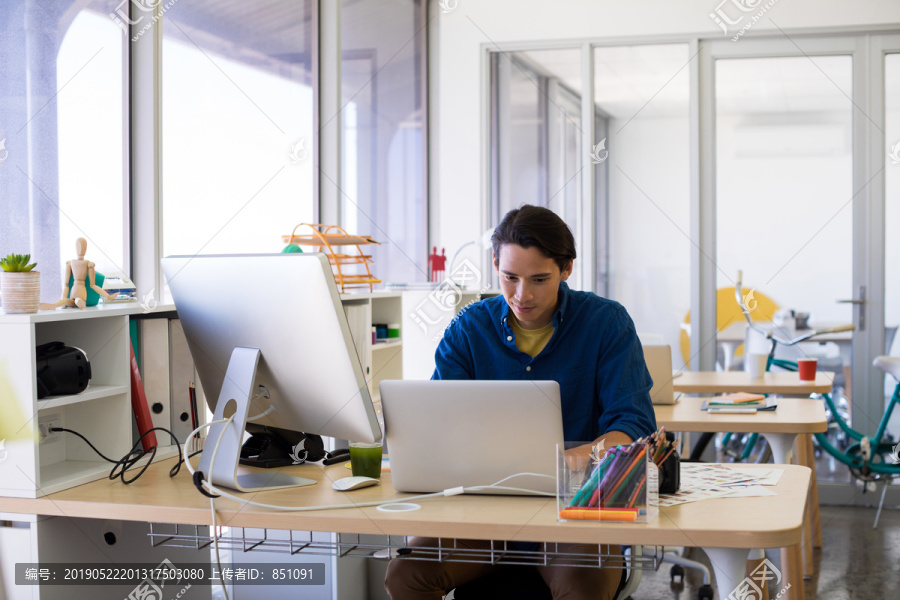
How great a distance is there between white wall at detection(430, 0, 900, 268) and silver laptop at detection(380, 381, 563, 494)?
3207mm

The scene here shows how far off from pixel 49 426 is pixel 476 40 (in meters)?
3.42

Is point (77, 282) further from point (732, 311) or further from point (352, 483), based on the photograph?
point (732, 311)

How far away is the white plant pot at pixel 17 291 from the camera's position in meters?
1.67

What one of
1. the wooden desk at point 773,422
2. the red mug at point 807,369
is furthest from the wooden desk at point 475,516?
the red mug at point 807,369

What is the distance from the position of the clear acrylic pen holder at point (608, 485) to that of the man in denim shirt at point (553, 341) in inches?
13.0

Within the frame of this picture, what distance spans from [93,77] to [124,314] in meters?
0.83

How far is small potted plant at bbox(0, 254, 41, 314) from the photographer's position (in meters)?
1.67

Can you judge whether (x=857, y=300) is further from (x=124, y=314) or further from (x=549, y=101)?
(x=124, y=314)

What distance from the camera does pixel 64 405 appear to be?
1.87 m

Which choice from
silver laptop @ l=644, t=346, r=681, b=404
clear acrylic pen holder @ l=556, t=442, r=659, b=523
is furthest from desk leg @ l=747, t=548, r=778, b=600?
silver laptop @ l=644, t=346, r=681, b=404

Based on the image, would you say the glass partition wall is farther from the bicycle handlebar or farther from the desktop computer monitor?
the desktop computer monitor

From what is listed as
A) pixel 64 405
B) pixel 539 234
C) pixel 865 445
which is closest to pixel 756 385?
pixel 865 445

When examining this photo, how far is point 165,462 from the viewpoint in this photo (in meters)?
1.93

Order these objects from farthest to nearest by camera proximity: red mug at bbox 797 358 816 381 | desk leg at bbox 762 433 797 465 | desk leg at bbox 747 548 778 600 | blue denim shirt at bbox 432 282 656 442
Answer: red mug at bbox 797 358 816 381 → desk leg at bbox 762 433 797 465 → blue denim shirt at bbox 432 282 656 442 → desk leg at bbox 747 548 778 600
